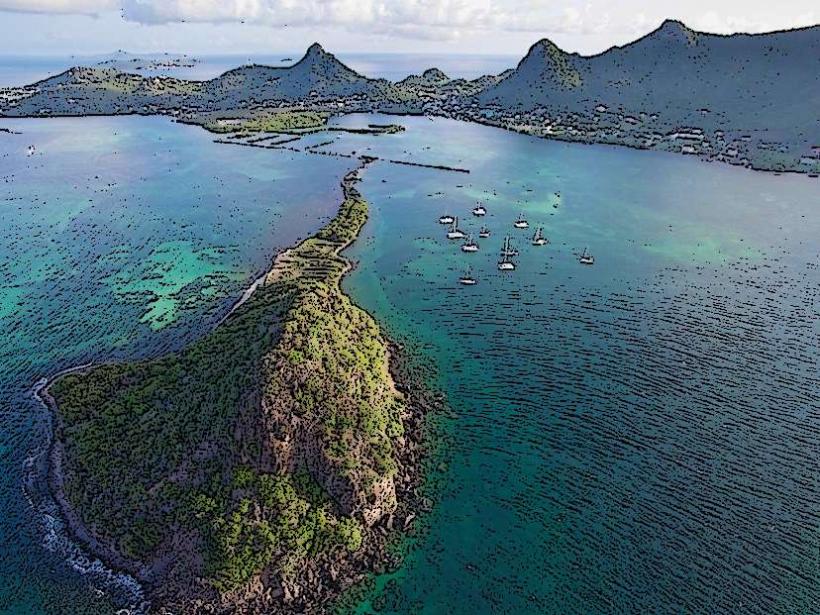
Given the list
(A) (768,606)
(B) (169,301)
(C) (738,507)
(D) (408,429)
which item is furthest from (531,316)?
(B) (169,301)

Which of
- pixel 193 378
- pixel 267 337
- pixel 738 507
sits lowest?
pixel 738 507

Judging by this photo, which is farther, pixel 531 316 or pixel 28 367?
pixel 531 316

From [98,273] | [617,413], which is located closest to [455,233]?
[617,413]

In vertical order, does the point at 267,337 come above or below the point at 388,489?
above

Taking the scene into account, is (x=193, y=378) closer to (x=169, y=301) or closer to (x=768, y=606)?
(x=169, y=301)

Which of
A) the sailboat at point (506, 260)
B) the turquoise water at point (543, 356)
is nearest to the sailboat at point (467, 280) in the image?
the turquoise water at point (543, 356)

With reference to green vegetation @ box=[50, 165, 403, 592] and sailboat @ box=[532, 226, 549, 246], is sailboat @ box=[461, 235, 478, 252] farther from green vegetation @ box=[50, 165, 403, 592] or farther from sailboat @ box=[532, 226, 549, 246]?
green vegetation @ box=[50, 165, 403, 592]
